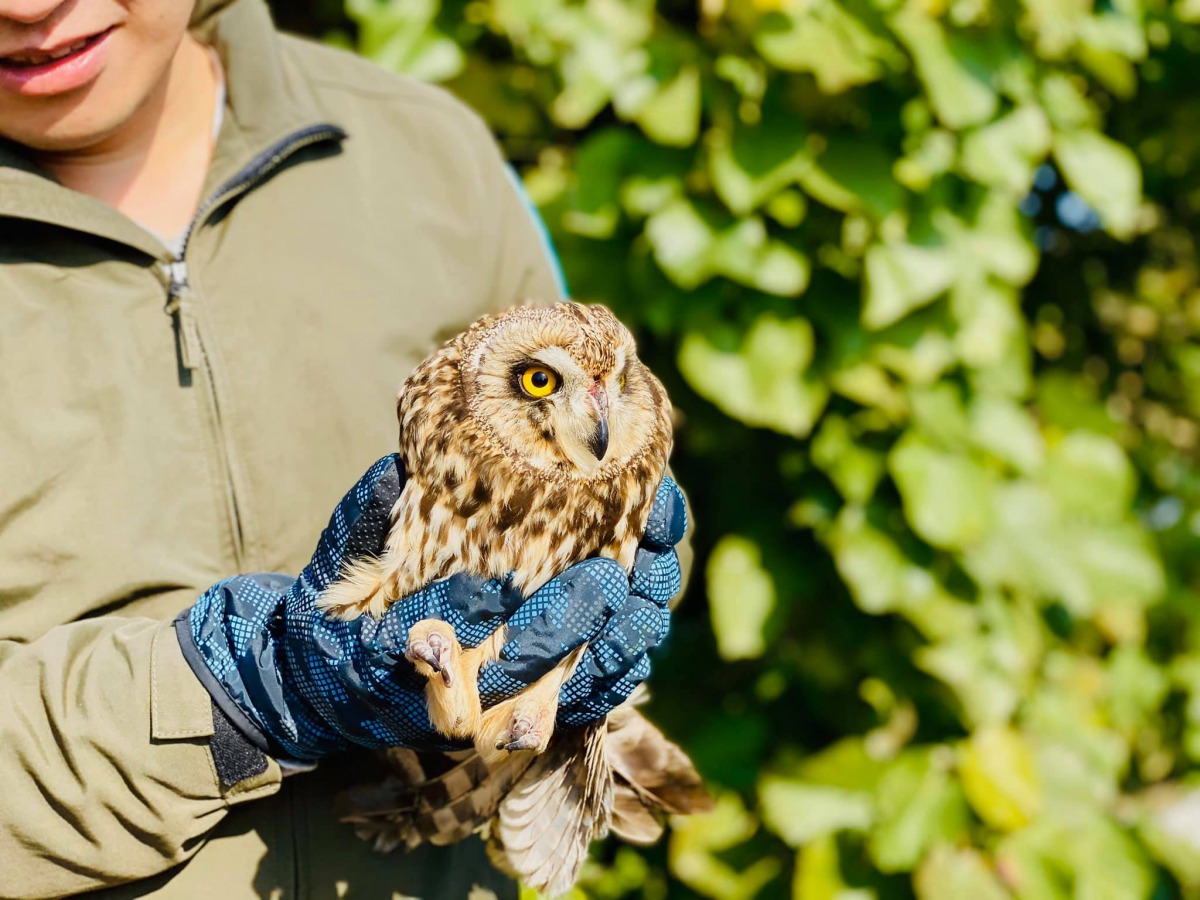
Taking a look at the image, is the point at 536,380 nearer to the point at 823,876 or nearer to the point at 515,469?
the point at 515,469

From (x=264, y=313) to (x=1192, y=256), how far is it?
2.40 meters

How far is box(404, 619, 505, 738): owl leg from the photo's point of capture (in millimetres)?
1215

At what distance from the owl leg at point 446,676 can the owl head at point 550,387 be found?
0.21m

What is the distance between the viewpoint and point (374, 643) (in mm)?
1277

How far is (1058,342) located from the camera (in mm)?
2877

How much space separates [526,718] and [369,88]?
942 mm

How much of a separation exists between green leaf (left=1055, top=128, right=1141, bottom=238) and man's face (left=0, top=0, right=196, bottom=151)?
1.59 metres

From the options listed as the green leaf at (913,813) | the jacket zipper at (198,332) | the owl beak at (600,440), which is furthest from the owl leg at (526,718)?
the green leaf at (913,813)

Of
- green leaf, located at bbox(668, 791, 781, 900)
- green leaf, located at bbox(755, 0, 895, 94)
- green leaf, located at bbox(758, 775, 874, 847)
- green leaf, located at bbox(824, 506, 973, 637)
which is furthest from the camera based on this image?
green leaf, located at bbox(668, 791, 781, 900)

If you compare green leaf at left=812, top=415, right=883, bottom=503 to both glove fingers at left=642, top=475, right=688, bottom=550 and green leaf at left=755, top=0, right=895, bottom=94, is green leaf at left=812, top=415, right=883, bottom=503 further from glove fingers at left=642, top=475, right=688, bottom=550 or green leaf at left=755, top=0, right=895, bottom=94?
glove fingers at left=642, top=475, right=688, bottom=550

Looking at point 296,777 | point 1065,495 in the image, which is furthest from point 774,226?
point 296,777

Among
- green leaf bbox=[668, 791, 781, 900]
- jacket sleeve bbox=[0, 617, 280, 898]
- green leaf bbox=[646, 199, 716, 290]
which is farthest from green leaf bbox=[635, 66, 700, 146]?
green leaf bbox=[668, 791, 781, 900]

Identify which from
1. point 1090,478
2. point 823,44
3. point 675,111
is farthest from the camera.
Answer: point 1090,478

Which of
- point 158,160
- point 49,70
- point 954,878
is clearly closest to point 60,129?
point 49,70
